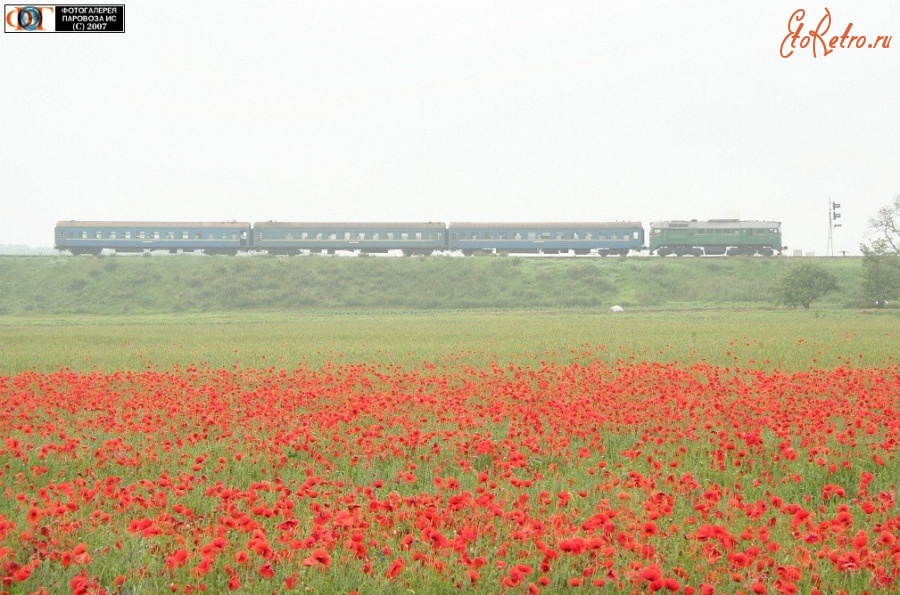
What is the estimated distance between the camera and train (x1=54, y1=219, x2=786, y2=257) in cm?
7275

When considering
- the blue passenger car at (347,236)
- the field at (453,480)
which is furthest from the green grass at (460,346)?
the blue passenger car at (347,236)

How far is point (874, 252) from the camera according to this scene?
173 ft

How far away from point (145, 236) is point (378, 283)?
23124mm

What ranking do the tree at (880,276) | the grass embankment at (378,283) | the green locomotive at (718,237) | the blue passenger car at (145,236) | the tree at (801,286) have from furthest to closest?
the blue passenger car at (145,236) → the green locomotive at (718,237) → the grass embankment at (378,283) → the tree at (880,276) → the tree at (801,286)

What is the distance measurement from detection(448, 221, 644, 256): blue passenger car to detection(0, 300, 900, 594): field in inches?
2238

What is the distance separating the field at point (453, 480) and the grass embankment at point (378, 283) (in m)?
44.9

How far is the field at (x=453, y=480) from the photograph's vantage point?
16.0 feet

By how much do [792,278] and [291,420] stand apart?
4702 centimetres

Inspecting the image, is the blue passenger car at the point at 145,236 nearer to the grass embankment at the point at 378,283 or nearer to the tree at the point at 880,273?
the grass embankment at the point at 378,283

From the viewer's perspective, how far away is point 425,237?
7531 centimetres

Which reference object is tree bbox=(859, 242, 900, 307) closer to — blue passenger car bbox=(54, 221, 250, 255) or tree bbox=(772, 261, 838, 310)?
tree bbox=(772, 261, 838, 310)

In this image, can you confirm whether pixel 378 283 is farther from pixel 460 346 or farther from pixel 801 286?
pixel 460 346

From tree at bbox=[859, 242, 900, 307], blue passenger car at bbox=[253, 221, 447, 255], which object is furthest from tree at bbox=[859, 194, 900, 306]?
blue passenger car at bbox=[253, 221, 447, 255]

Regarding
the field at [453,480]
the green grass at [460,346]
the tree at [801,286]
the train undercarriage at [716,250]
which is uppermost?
the train undercarriage at [716,250]
